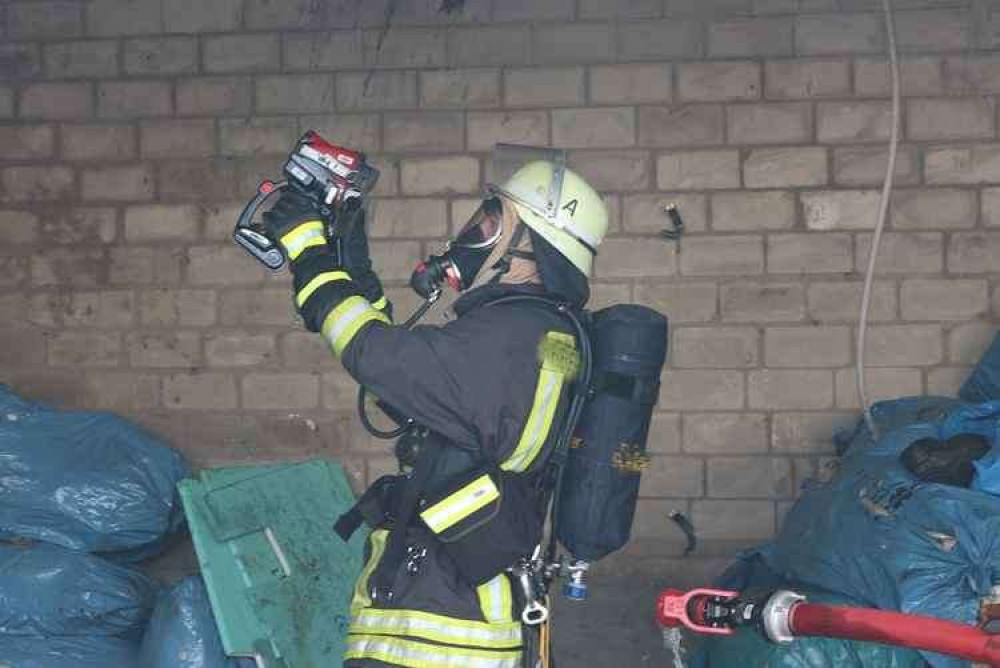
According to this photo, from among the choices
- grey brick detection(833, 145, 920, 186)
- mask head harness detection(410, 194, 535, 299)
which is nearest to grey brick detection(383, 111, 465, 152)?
grey brick detection(833, 145, 920, 186)

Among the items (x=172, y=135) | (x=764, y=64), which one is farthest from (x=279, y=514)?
(x=764, y=64)

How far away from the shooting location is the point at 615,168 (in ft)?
17.6

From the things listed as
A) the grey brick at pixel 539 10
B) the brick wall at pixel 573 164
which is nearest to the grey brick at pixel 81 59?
the brick wall at pixel 573 164

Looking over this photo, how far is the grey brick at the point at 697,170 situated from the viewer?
17.5 feet

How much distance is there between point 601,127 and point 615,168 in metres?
0.17

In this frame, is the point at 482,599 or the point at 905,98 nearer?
the point at 482,599

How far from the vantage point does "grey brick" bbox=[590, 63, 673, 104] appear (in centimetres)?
534

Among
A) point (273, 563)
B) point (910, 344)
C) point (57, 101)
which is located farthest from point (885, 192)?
point (57, 101)

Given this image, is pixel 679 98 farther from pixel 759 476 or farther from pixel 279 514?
pixel 279 514

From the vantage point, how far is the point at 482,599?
10.2 ft

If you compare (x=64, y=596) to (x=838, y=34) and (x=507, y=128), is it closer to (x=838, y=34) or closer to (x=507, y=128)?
(x=507, y=128)

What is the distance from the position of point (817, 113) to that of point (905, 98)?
12.8 inches

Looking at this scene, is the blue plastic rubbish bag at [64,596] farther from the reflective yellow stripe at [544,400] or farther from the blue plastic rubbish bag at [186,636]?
the reflective yellow stripe at [544,400]

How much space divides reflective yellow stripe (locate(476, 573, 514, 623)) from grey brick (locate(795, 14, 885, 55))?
292 cm
